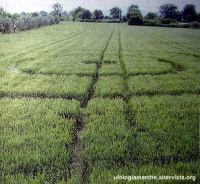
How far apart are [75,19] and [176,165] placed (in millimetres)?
85325

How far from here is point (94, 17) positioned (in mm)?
81312

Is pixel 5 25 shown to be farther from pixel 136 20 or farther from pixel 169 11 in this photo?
pixel 169 11

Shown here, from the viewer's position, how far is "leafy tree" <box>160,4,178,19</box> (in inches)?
1982

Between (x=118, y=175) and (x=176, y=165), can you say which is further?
(x=176, y=165)

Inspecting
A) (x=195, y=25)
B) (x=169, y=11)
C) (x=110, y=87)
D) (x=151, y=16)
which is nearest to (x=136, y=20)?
(x=169, y=11)

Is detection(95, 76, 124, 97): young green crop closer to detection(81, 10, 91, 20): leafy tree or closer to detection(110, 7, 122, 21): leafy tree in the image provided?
detection(81, 10, 91, 20): leafy tree

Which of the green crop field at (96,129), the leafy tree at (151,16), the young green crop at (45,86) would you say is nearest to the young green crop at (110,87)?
the green crop field at (96,129)

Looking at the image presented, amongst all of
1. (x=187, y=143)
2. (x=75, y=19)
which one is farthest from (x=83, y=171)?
(x=75, y=19)

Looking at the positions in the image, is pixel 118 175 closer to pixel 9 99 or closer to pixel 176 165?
pixel 176 165

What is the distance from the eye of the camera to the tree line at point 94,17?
28416 mm

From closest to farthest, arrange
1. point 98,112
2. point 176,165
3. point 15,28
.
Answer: point 176,165 → point 98,112 → point 15,28

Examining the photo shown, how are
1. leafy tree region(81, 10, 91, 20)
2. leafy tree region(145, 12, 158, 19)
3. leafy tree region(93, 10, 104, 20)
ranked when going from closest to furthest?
leafy tree region(145, 12, 158, 19), leafy tree region(81, 10, 91, 20), leafy tree region(93, 10, 104, 20)

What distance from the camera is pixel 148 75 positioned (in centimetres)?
728

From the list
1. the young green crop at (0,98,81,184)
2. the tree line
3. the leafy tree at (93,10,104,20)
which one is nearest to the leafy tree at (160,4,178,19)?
the tree line
